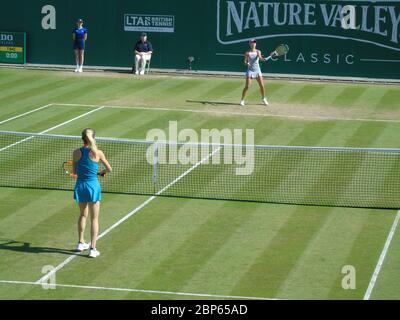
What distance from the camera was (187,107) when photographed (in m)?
29.8

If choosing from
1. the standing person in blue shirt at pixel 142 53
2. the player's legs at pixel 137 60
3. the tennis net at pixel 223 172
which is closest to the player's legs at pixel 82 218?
the tennis net at pixel 223 172

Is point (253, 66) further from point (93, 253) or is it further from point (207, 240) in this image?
point (93, 253)

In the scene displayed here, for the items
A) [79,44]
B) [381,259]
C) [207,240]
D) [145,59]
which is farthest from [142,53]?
[381,259]

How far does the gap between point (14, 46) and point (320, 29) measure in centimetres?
1252

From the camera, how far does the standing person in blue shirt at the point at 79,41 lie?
119 ft

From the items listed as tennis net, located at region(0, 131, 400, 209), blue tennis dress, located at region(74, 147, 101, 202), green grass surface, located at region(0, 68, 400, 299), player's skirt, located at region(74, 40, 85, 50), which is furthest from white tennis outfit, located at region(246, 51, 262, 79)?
blue tennis dress, located at region(74, 147, 101, 202)

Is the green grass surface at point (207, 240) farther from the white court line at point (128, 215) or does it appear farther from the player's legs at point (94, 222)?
the player's legs at point (94, 222)

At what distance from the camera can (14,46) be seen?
38500 millimetres

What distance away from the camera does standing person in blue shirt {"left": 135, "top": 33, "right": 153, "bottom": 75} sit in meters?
36.1

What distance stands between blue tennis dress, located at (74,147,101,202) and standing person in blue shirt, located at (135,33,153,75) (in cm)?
2038

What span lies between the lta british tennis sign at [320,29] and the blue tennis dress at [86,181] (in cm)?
2143
